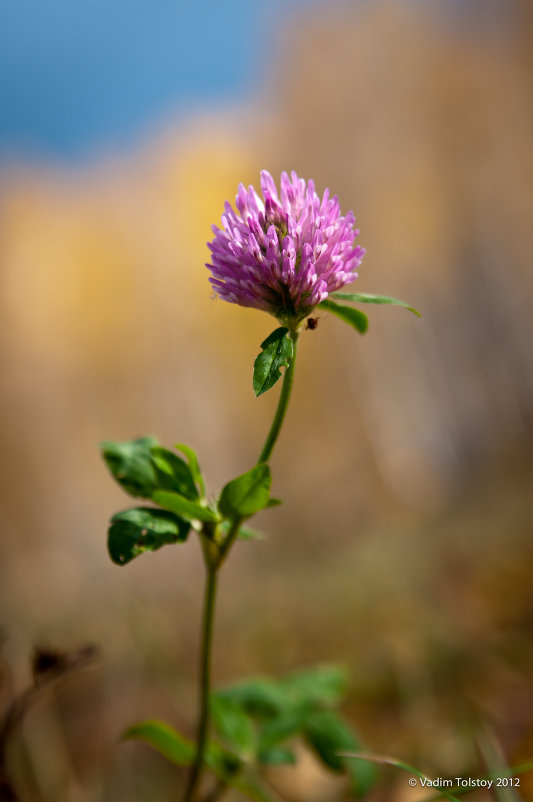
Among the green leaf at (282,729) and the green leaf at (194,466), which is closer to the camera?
the green leaf at (194,466)

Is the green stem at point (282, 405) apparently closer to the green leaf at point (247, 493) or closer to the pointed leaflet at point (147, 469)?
the green leaf at point (247, 493)

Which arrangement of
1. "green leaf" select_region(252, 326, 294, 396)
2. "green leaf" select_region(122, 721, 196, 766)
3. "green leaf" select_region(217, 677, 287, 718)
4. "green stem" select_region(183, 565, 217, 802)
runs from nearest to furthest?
"green leaf" select_region(252, 326, 294, 396) < "green stem" select_region(183, 565, 217, 802) < "green leaf" select_region(122, 721, 196, 766) < "green leaf" select_region(217, 677, 287, 718)

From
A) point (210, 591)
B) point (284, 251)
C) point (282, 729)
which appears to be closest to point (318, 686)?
point (282, 729)

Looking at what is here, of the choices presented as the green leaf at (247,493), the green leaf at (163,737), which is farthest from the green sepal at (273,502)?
the green leaf at (163,737)

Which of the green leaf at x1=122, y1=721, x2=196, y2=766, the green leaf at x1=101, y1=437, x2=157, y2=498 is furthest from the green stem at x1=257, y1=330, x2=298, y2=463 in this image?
the green leaf at x1=122, y1=721, x2=196, y2=766

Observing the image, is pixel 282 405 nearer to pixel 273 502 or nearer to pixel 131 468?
pixel 273 502

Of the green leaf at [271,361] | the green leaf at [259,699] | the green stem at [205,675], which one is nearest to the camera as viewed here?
the green leaf at [271,361]

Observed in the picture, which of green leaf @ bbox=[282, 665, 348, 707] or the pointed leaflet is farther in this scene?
green leaf @ bbox=[282, 665, 348, 707]

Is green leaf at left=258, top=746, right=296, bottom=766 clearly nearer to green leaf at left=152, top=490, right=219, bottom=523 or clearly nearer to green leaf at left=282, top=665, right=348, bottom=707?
green leaf at left=282, top=665, right=348, bottom=707
